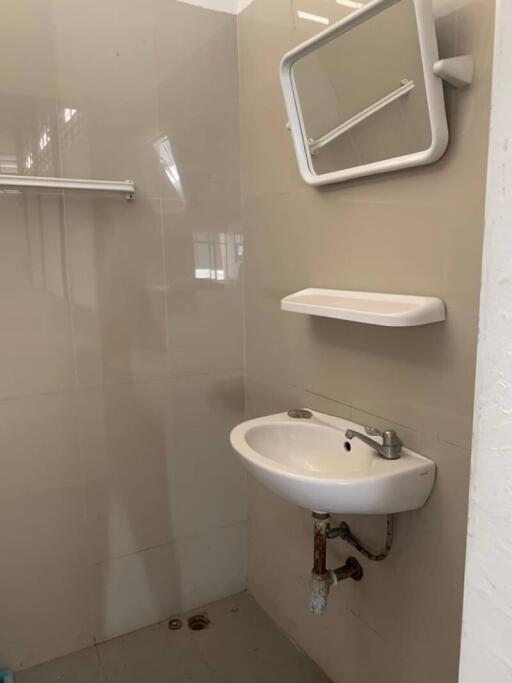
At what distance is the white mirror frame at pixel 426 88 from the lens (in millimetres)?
1027

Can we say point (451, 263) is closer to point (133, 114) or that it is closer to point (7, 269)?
point (133, 114)

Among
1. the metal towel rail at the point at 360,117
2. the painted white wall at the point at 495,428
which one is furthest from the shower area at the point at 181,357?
the painted white wall at the point at 495,428

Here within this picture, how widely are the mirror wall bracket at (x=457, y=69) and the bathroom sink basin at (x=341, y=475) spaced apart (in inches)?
32.0

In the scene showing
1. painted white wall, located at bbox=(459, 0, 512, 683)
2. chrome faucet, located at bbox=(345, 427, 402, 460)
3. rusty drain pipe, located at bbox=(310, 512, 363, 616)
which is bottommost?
rusty drain pipe, located at bbox=(310, 512, 363, 616)

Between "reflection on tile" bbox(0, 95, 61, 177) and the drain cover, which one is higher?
"reflection on tile" bbox(0, 95, 61, 177)

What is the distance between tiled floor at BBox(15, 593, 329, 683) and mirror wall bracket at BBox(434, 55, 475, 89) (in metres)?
1.72

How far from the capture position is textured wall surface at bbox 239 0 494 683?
109cm

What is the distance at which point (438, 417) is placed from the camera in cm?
118

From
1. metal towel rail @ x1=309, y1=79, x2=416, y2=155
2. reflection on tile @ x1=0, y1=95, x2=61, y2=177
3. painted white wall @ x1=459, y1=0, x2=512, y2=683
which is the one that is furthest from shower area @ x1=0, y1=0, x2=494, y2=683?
painted white wall @ x1=459, y1=0, x2=512, y2=683

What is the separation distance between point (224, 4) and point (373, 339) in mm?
1285

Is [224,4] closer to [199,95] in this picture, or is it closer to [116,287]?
[199,95]

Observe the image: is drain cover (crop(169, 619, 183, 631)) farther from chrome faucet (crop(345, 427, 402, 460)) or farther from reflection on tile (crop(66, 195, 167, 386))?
chrome faucet (crop(345, 427, 402, 460))

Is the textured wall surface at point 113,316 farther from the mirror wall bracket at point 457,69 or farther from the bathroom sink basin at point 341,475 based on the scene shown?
the mirror wall bracket at point 457,69

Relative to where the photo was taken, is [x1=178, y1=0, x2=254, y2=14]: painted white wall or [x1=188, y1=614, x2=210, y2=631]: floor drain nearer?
[x1=178, y1=0, x2=254, y2=14]: painted white wall
